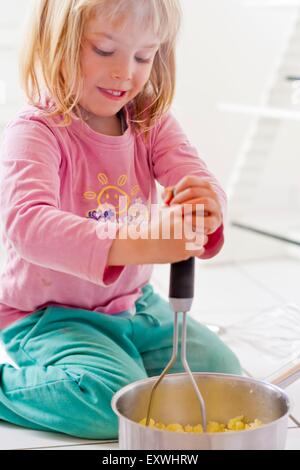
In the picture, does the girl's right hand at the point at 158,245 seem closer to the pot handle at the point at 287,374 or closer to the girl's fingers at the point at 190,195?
the girl's fingers at the point at 190,195

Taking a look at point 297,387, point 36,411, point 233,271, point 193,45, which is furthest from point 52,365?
point 193,45

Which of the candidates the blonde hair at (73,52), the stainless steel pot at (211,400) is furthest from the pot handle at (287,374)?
the blonde hair at (73,52)

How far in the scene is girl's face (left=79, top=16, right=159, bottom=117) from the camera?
976 mm

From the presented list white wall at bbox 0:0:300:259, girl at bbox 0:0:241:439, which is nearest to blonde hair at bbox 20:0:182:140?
girl at bbox 0:0:241:439

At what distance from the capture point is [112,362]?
3.33ft

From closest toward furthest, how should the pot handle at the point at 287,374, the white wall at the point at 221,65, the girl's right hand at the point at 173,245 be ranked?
the girl's right hand at the point at 173,245 < the pot handle at the point at 287,374 < the white wall at the point at 221,65

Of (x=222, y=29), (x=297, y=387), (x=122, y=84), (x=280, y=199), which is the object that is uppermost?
(x=122, y=84)

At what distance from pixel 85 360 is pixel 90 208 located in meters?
0.21

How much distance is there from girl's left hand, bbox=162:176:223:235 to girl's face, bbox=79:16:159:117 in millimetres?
217

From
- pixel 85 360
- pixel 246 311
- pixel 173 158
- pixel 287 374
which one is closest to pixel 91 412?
pixel 85 360

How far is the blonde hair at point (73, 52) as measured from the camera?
3.20 ft

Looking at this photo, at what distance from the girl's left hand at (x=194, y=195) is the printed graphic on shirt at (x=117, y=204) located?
228mm

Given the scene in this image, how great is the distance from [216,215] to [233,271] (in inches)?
37.8
